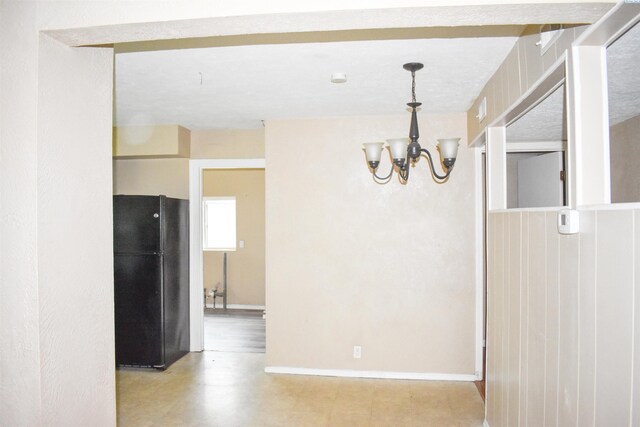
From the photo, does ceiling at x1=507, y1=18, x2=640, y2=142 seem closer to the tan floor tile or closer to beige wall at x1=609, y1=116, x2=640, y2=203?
beige wall at x1=609, y1=116, x2=640, y2=203

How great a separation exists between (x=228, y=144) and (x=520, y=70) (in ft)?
10.4

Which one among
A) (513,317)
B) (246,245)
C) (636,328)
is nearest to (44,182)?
(636,328)

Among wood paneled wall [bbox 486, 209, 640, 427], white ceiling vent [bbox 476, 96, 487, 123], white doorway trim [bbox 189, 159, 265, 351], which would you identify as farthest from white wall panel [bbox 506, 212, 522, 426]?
white doorway trim [bbox 189, 159, 265, 351]

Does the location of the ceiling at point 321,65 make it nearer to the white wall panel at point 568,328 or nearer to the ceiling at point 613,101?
the ceiling at point 613,101

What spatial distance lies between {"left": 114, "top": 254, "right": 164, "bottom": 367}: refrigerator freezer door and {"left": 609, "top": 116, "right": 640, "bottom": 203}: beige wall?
13.5 feet

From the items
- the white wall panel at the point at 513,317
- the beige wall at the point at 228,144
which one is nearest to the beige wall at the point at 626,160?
the white wall panel at the point at 513,317

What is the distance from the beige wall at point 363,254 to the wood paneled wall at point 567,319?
46.6 inches

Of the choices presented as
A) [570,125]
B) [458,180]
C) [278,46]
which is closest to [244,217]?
Result: [458,180]

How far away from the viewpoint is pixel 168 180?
15.7 ft

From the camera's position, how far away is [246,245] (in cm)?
695

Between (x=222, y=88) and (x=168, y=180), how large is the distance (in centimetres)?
196

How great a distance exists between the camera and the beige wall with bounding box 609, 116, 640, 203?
10.8 ft

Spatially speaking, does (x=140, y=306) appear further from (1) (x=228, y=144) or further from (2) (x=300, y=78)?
(2) (x=300, y=78)

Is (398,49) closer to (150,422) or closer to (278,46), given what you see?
(278,46)
